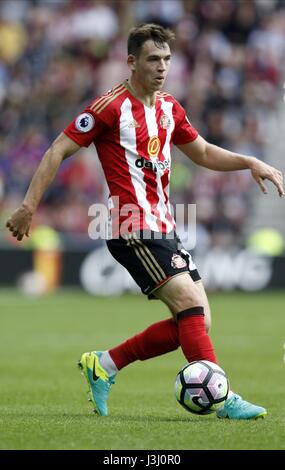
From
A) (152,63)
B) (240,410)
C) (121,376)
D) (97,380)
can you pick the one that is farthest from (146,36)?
(121,376)

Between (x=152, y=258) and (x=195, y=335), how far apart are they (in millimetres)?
542

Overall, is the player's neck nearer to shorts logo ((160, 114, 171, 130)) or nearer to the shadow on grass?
shorts logo ((160, 114, 171, 130))

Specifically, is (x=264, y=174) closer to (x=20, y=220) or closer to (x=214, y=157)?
(x=214, y=157)

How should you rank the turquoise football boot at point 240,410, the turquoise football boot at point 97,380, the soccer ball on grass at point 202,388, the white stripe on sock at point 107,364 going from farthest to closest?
1. the white stripe on sock at point 107,364
2. the turquoise football boot at point 97,380
3. the turquoise football boot at point 240,410
4. the soccer ball on grass at point 202,388

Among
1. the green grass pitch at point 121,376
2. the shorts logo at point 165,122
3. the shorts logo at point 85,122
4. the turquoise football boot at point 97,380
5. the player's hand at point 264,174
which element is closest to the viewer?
the green grass pitch at point 121,376

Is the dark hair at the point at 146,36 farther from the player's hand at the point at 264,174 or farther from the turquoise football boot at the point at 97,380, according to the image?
the turquoise football boot at the point at 97,380

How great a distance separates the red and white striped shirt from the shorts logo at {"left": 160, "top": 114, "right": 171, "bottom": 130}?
1 centimetres

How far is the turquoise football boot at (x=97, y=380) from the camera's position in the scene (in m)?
7.27

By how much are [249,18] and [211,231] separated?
4945 millimetres

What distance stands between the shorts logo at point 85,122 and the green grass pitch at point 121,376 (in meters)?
1.80

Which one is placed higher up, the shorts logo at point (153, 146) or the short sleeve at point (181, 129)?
the short sleeve at point (181, 129)

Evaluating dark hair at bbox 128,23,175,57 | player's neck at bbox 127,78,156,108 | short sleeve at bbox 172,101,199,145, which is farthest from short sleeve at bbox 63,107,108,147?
short sleeve at bbox 172,101,199,145

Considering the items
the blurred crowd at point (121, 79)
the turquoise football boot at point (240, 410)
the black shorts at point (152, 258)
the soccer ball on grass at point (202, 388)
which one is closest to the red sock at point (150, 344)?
the black shorts at point (152, 258)
